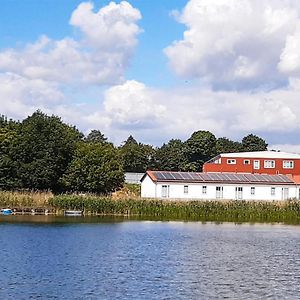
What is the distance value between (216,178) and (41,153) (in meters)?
20.8

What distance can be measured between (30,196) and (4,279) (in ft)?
131

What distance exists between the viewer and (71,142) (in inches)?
3002

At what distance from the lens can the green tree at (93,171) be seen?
238 ft

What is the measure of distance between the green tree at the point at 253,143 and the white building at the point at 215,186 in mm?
57117

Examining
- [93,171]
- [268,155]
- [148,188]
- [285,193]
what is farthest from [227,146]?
[93,171]

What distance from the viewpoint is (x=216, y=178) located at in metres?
77.8

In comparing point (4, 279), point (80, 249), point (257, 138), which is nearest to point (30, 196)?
point (80, 249)

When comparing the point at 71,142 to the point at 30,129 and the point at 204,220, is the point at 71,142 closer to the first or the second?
the point at 30,129

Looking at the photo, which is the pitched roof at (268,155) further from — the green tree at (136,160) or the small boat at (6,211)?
the small boat at (6,211)

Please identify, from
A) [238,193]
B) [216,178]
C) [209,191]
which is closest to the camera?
[209,191]

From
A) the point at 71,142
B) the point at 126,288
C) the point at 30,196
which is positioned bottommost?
the point at 126,288

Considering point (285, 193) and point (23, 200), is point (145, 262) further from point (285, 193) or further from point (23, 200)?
point (285, 193)

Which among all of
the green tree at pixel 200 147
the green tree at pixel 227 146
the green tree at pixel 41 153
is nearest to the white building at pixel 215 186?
the green tree at pixel 41 153

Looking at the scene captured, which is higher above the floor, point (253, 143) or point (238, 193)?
point (253, 143)
